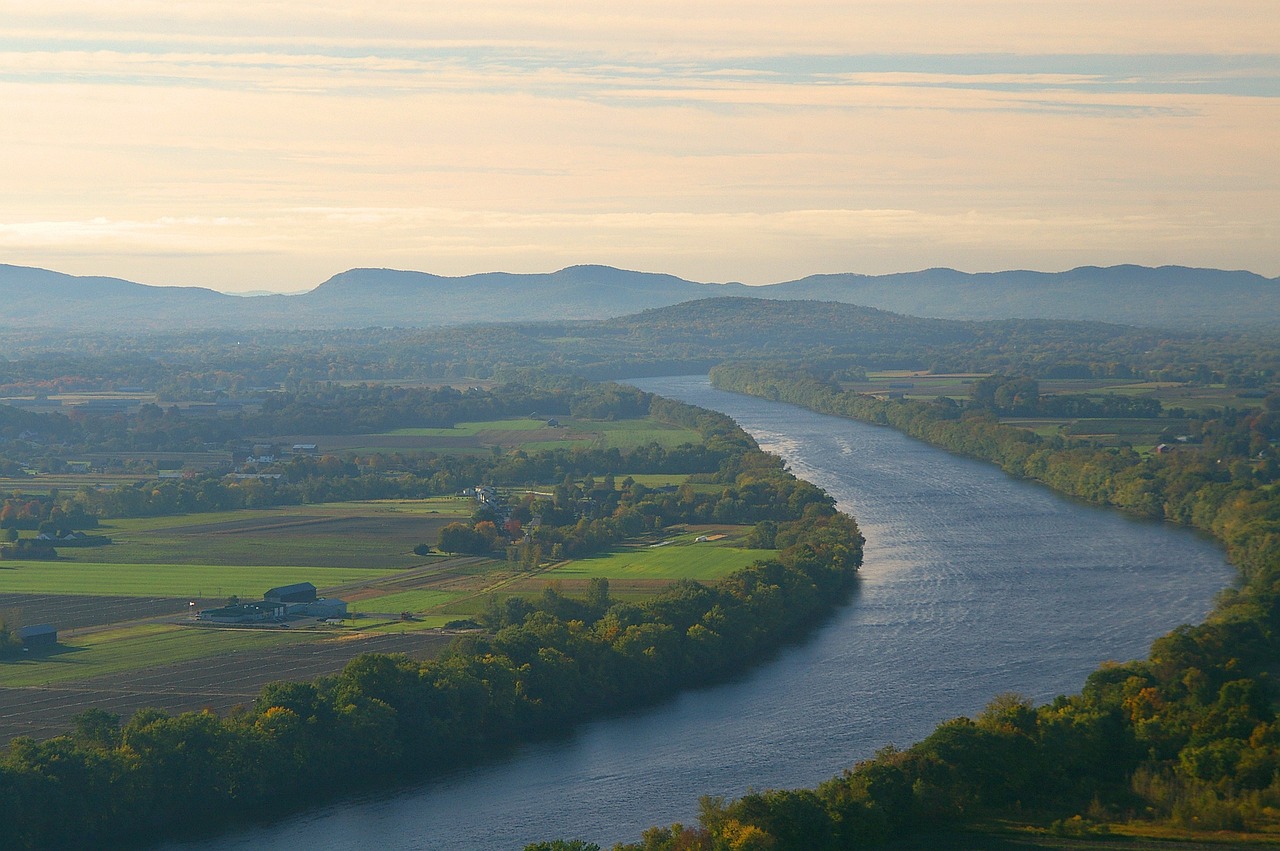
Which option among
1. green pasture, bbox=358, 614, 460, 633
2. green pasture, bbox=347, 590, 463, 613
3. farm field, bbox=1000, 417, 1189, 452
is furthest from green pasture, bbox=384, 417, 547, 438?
green pasture, bbox=358, 614, 460, 633

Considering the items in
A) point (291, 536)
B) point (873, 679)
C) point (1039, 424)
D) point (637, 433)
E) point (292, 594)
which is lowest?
point (873, 679)

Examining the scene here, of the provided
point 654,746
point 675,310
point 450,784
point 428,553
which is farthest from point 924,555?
point 675,310

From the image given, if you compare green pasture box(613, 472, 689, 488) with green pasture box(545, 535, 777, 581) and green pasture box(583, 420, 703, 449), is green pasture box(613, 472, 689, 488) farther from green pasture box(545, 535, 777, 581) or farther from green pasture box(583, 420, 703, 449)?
green pasture box(545, 535, 777, 581)

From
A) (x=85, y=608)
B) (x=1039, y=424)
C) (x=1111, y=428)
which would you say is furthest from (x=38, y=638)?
(x=1039, y=424)

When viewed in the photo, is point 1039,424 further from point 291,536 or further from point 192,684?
point 192,684

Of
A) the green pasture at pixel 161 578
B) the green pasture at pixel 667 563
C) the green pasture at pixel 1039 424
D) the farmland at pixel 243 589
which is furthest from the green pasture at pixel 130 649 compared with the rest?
the green pasture at pixel 1039 424

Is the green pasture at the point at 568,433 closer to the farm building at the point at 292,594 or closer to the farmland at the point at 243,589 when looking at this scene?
the farmland at the point at 243,589
